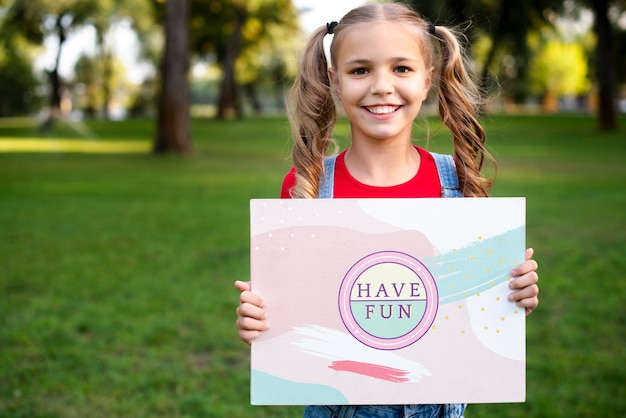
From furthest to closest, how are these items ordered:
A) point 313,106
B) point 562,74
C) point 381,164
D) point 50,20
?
1. point 562,74
2. point 50,20
3. point 313,106
4. point 381,164

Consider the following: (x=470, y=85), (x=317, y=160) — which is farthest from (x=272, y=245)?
(x=470, y=85)

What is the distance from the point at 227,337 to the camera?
5023 mm

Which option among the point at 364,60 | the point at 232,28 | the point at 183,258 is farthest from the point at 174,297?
the point at 232,28

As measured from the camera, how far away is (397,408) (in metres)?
2.08

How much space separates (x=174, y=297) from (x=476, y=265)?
4.26m

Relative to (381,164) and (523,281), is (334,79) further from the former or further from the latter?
(523,281)

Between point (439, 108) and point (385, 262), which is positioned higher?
point (439, 108)

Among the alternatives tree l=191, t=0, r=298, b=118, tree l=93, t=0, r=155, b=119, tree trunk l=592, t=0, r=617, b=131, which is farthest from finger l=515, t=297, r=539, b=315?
tree l=191, t=0, r=298, b=118

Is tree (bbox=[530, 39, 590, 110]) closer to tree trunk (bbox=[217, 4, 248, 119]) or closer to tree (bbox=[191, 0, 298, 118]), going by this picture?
tree (bbox=[191, 0, 298, 118])

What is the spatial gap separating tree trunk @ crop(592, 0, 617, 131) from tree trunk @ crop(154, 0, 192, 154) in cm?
1441

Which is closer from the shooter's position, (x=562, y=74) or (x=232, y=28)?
(x=232, y=28)

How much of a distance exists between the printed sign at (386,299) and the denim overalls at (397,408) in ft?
0.43

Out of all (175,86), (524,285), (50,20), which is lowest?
(524,285)

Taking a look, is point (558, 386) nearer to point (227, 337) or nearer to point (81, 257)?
point (227, 337)
